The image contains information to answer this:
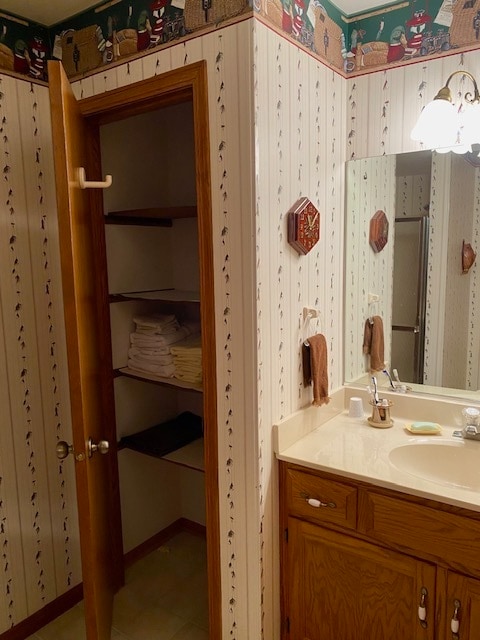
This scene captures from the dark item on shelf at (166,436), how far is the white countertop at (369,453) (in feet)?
2.39

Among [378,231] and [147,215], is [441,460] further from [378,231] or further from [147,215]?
[147,215]

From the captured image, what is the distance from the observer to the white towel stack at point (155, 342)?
2.13 metres

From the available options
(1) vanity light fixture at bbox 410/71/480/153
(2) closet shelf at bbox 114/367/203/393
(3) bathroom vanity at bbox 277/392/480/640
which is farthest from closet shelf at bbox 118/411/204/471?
(1) vanity light fixture at bbox 410/71/480/153

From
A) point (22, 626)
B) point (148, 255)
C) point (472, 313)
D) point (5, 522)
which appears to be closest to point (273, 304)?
point (472, 313)

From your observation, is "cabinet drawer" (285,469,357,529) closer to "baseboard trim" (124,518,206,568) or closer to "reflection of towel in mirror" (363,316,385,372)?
"reflection of towel in mirror" (363,316,385,372)

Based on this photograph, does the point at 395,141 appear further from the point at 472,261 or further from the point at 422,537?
the point at 422,537

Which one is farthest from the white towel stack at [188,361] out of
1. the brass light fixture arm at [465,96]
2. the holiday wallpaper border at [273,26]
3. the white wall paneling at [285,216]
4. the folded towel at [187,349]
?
the brass light fixture arm at [465,96]

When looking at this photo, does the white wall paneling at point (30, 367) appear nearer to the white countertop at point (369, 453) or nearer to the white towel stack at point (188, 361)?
the white towel stack at point (188, 361)

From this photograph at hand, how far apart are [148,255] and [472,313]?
57.6 inches

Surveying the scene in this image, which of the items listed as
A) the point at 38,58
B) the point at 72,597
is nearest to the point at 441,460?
the point at 72,597

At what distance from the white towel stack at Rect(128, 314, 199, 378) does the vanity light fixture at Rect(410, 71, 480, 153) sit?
Result: 51.0 inches

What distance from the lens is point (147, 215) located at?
216 centimetres

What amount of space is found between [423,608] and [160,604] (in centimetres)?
120

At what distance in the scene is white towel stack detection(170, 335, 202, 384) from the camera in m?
2.02
